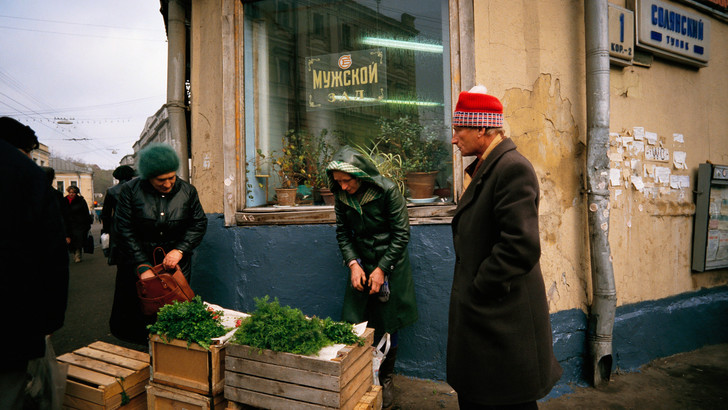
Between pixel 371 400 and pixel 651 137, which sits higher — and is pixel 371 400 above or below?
below

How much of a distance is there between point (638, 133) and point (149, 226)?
457cm

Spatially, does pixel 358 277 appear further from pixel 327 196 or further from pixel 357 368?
pixel 327 196

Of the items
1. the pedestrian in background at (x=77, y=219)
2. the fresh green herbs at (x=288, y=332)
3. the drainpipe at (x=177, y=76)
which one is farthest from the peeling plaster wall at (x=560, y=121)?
the pedestrian in background at (x=77, y=219)

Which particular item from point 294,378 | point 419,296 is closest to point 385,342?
point 419,296

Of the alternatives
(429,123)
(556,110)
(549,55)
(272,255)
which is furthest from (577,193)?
(272,255)

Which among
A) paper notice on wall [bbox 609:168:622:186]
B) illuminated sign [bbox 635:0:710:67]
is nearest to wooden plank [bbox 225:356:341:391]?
paper notice on wall [bbox 609:168:622:186]

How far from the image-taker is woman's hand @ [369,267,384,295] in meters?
3.03

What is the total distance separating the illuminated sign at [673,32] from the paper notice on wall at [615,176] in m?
1.26

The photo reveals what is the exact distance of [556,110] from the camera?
12.3 ft

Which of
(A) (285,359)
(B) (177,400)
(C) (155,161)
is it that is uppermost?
(C) (155,161)

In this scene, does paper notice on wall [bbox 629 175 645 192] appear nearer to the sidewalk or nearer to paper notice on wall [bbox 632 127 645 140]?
paper notice on wall [bbox 632 127 645 140]

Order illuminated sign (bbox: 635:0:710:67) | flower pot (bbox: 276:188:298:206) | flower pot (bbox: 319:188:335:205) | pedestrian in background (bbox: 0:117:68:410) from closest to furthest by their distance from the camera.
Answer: pedestrian in background (bbox: 0:117:68:410)
illuminated sign (bbox: 635:0:710:67)
flower pot (bbox: 319:188:335:205)
flower pot (bbox: 276:188:298:206)

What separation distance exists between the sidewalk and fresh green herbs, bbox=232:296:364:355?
1296 mm

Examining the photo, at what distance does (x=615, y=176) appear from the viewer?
4.01 metres
